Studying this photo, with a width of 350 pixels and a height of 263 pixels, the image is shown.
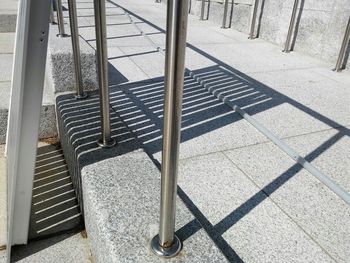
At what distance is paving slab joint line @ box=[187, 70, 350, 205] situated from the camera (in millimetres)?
2408

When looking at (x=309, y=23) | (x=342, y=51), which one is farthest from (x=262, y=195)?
(x=309, y=23)

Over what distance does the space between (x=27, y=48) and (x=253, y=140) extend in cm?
197

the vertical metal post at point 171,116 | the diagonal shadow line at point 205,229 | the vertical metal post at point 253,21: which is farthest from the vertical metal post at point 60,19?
the vertical metal post at point 253,21

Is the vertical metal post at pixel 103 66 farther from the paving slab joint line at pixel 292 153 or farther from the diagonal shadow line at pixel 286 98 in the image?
the diagonal shadow line at pixel 286 98

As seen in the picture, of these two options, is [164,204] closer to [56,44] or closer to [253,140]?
[253,140]

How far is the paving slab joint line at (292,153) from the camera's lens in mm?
2408

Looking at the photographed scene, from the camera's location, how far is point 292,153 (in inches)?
111

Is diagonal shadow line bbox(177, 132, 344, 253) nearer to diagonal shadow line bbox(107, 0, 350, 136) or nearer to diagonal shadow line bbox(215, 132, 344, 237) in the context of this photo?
diagonal shadow line bbox(215, 132, 344, 237)

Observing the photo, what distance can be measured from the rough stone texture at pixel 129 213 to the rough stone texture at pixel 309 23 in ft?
14.7

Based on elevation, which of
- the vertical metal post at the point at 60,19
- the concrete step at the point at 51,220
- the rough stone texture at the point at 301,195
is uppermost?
the vertical metal post at the point at 60,19

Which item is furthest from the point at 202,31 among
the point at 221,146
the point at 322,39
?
the point at 221,146

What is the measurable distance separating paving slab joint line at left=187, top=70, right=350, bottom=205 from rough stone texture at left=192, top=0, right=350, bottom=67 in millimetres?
2661

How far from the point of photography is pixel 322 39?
5.66 metres

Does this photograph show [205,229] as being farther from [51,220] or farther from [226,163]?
[51,220]
